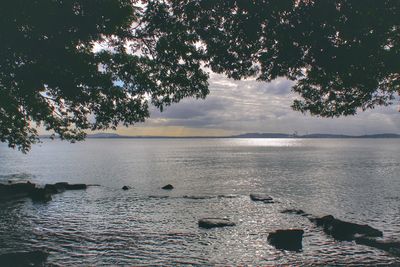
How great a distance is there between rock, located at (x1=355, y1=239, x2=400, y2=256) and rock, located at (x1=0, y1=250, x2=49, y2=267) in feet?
59.9

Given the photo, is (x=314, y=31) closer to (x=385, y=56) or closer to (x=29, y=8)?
(x=385, y=56)

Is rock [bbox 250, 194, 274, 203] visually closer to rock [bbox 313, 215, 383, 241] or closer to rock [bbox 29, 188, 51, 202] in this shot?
rock [bbox 313, 215, 383, 241]

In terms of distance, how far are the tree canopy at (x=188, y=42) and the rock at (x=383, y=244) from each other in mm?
10201

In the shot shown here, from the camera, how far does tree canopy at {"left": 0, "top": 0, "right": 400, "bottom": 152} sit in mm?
12680

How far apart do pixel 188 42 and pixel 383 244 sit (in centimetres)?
1682

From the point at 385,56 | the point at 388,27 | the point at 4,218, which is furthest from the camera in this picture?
the point at 4,218

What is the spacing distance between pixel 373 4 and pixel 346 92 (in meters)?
7.07

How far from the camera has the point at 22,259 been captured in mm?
16266

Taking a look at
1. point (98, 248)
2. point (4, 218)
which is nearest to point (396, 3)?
point (98, 248)

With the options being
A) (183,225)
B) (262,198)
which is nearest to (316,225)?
(183,225)

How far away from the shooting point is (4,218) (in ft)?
93.5

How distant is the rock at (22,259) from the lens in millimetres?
15852

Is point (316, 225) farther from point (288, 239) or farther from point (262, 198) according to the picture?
point (262, 198)

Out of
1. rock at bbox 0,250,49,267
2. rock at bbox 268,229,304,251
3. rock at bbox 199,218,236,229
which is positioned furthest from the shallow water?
rock at bbox 0,250,49,267
